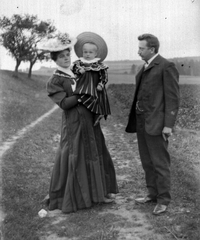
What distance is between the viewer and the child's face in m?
3.83

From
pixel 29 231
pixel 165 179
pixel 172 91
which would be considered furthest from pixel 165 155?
pixel 29 231

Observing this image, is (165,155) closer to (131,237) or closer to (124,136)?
(131,237)

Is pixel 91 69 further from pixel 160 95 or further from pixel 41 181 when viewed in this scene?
pixel 41 181

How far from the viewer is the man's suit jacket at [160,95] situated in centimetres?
365

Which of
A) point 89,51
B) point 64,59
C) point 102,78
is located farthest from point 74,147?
point 89,51

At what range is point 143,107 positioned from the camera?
391cm

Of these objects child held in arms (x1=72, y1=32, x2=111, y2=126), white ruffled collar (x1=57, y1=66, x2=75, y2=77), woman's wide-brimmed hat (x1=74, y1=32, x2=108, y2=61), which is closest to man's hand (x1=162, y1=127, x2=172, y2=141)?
child held in arms (x1=72, y1=32, x2=111, y2=126)

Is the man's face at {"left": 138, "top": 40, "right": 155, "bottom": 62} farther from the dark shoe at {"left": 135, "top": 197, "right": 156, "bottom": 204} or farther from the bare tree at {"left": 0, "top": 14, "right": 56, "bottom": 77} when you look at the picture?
the bare tree at {"left": 0, "top": 14, "right": 56, "bottom": 77}

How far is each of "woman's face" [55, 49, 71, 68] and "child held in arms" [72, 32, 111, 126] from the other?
9 centimetres

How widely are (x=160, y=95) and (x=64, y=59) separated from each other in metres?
1.27

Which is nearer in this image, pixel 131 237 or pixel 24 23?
pixel 131 237

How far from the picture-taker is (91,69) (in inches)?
152

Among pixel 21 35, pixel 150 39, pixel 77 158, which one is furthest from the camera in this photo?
pixel 21 35

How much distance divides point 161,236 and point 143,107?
152 centimetres
